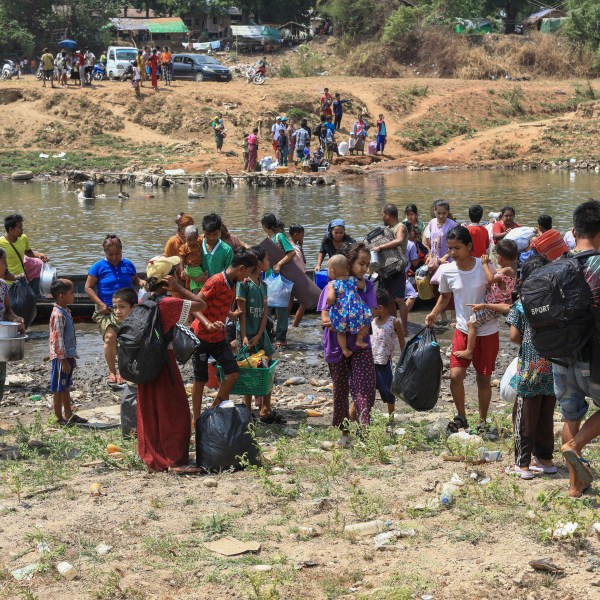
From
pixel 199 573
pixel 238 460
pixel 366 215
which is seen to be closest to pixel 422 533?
pixel 199 573

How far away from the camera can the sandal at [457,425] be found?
7.77 m

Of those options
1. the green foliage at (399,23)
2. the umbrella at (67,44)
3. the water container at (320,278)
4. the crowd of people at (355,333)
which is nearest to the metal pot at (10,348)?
the crowd of people at (355,333)

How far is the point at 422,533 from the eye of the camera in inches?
223

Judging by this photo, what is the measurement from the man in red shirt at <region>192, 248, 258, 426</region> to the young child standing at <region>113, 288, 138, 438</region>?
49 centimetres

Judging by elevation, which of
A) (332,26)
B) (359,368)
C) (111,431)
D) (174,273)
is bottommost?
(111,431)

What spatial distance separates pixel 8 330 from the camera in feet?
25.7

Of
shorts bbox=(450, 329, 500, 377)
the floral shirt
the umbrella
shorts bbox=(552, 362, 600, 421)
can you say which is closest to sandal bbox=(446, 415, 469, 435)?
shorts bbox=(450, 329, 500, 377)

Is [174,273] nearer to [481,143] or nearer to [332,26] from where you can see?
[481,143]

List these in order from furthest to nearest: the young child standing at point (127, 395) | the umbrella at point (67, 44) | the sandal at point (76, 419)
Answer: the umbrella at point (67, 44), the sandal at point (76, 419), the young child standing at point (127, 395)

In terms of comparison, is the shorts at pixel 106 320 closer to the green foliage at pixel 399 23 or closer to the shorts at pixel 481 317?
the shorts at pixel 481 317

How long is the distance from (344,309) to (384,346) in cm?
101

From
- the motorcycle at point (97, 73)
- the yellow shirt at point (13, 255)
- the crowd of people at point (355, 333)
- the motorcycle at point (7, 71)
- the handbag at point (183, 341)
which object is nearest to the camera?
the crowd of people at point (355, 333)

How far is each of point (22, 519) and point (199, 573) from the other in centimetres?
146

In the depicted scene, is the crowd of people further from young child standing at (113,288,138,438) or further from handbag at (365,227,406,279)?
handbag at (365,227,406,279)
